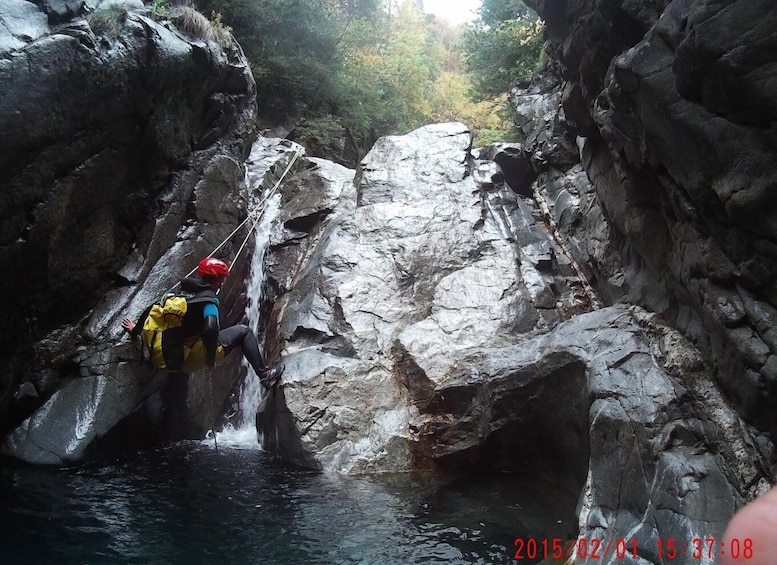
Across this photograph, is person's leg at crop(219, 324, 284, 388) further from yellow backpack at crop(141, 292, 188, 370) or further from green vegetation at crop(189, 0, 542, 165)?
green vegetation at crop(189, 0, 542, 165)

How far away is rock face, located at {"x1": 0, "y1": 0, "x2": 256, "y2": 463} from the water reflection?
3.22 feet

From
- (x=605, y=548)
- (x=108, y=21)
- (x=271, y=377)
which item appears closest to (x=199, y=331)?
(x=271, y=377)

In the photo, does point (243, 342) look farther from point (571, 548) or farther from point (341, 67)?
point (341, 67)

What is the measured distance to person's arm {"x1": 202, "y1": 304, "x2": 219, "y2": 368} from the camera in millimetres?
7047

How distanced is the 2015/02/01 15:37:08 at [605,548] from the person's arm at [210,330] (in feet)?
14.0

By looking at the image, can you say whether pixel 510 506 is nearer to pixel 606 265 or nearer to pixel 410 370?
pixel 410 370

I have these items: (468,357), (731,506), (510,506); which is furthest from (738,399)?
(468,357)

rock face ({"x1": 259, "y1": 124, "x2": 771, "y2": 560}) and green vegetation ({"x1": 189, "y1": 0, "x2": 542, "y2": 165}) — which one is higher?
green vegetation ({"x1": 189, "y1": 0, "x2": 542, "y2": 165})

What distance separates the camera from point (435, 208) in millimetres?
11758

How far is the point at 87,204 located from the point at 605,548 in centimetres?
780

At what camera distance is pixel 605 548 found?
15.4 feet

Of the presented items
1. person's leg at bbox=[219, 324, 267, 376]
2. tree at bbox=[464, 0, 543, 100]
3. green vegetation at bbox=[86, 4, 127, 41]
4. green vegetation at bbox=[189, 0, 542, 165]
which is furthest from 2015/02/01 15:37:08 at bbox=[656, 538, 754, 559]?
tree at bbox=[464, 0, 543, 100]

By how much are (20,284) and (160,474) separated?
10.1ft

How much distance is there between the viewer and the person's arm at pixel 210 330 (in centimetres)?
705
